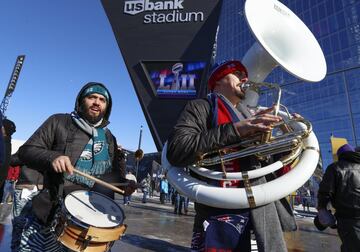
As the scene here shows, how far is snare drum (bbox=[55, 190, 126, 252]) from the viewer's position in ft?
5.61

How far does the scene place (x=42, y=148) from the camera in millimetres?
2070

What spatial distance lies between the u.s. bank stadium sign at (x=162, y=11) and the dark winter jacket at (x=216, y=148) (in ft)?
72.3

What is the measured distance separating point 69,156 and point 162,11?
22678 mm

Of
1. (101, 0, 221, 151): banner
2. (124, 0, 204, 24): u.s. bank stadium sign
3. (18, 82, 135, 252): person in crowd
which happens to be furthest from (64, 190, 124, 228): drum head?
(124, 0, 204, 24): u.s. bank stadium sign

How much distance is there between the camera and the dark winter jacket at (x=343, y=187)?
106 inches

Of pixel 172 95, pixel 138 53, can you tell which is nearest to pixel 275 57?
pixel 172 95

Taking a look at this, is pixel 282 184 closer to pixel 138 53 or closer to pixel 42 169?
pixel 42 169

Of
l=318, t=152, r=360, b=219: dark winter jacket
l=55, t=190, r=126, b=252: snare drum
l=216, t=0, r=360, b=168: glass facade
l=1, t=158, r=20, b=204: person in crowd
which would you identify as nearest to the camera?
l=55, t=190, r=126, b=252: snare drum

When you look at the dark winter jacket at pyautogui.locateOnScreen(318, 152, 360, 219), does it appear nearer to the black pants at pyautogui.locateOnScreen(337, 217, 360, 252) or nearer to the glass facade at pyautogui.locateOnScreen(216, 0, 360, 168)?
the black pants at pyautogui.locateOnScreen(337, 217, 360, 252)

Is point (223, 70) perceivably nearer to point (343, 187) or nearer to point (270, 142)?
point (270, 142)

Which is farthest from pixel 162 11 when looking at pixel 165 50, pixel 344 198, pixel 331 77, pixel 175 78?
pixel 331 77

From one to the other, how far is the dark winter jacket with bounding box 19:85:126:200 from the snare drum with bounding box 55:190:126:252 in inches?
9.1

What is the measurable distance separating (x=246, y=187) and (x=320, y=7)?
59.8 metres

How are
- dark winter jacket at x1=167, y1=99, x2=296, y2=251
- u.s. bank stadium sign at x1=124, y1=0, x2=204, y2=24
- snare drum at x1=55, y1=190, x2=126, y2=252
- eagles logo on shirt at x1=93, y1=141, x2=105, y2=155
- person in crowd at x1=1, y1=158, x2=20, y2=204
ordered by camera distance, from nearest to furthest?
dark winter jacket at x1=167, y1=99, x2=296, y2=251 → snare drum at x1=55, y1=190, x2=126, y2=252 → eagles logo on shirt at x1=93, y1=141, x2=105, y2=155 → person in crowd at x1=1, y1=158, x2=20, y2=204 → u.s. bank stadium sign at x1=124, y1=0, x2=204, y2=24
